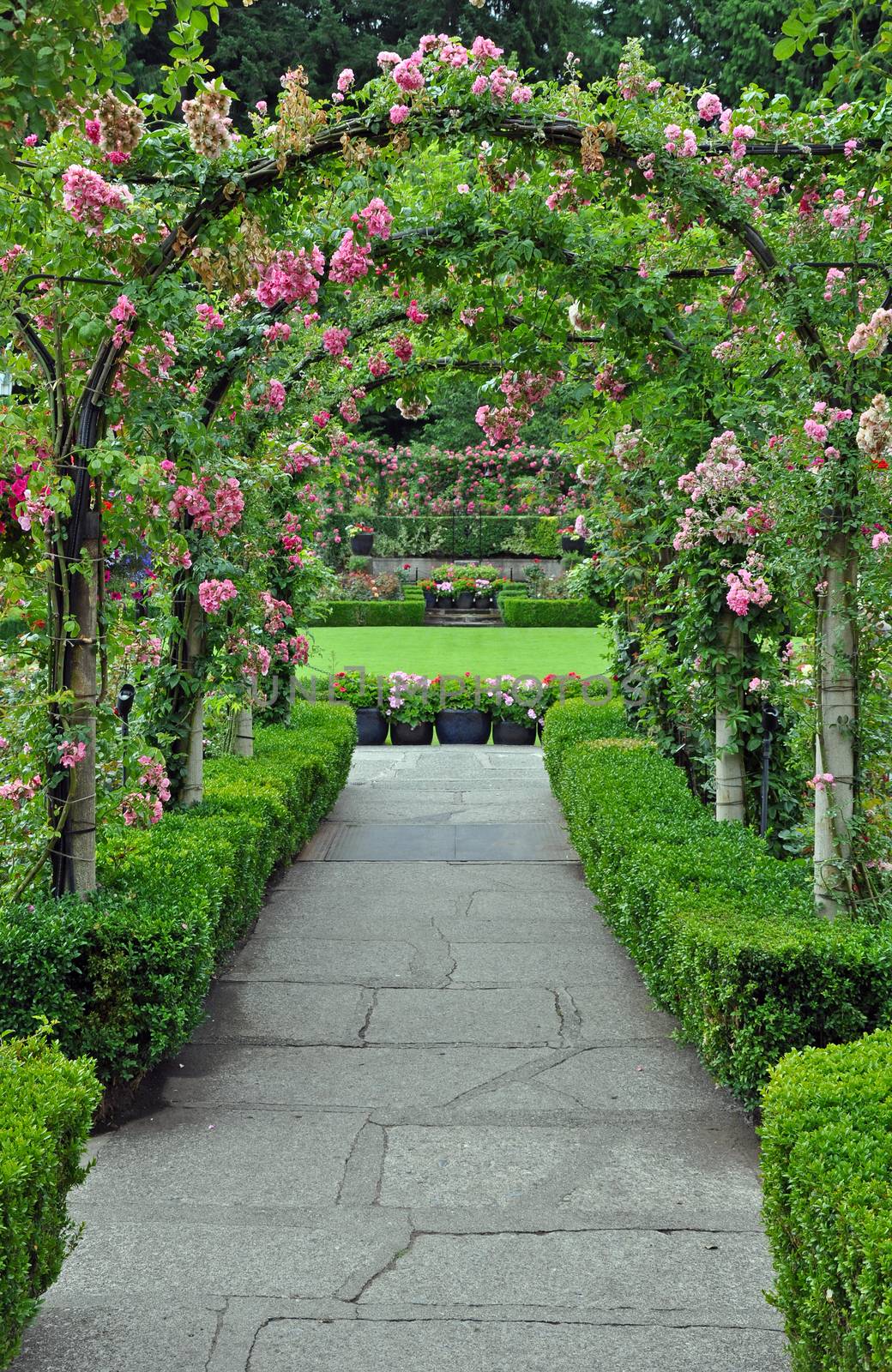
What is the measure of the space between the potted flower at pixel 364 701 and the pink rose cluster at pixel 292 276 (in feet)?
27.8

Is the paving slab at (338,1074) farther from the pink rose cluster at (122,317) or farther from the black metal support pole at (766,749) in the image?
the pink rose cluster at (122,317)

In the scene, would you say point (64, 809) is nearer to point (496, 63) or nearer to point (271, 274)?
point (271, 274)

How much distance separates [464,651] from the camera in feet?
65.3

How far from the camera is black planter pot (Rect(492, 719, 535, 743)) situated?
44.7 ft

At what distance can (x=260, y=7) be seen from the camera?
28.3 metres

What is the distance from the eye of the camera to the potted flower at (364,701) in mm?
13414

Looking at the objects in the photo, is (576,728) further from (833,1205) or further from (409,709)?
(833,1205)


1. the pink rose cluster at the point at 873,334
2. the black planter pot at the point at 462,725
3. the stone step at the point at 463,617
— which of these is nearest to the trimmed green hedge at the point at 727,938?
the pink rose cluster at the point at 873,334

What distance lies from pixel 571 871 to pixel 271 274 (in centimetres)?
412

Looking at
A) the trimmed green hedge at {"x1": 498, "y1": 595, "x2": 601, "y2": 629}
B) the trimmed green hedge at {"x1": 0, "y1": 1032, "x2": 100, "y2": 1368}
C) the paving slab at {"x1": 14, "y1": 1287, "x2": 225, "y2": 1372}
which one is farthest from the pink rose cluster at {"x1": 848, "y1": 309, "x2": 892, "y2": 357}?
the trimmed green hedge at {"x1": 498, "y1": 595, "x2": 601, "y2": 629}

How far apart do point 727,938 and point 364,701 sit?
31.9ft

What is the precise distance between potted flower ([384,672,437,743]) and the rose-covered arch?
8.74m

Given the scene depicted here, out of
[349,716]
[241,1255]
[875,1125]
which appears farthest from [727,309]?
[349,716]

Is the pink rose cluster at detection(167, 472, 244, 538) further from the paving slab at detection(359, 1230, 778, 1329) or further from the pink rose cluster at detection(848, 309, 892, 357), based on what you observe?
the paving slab at detection(359, 1230, 778, 1329)
